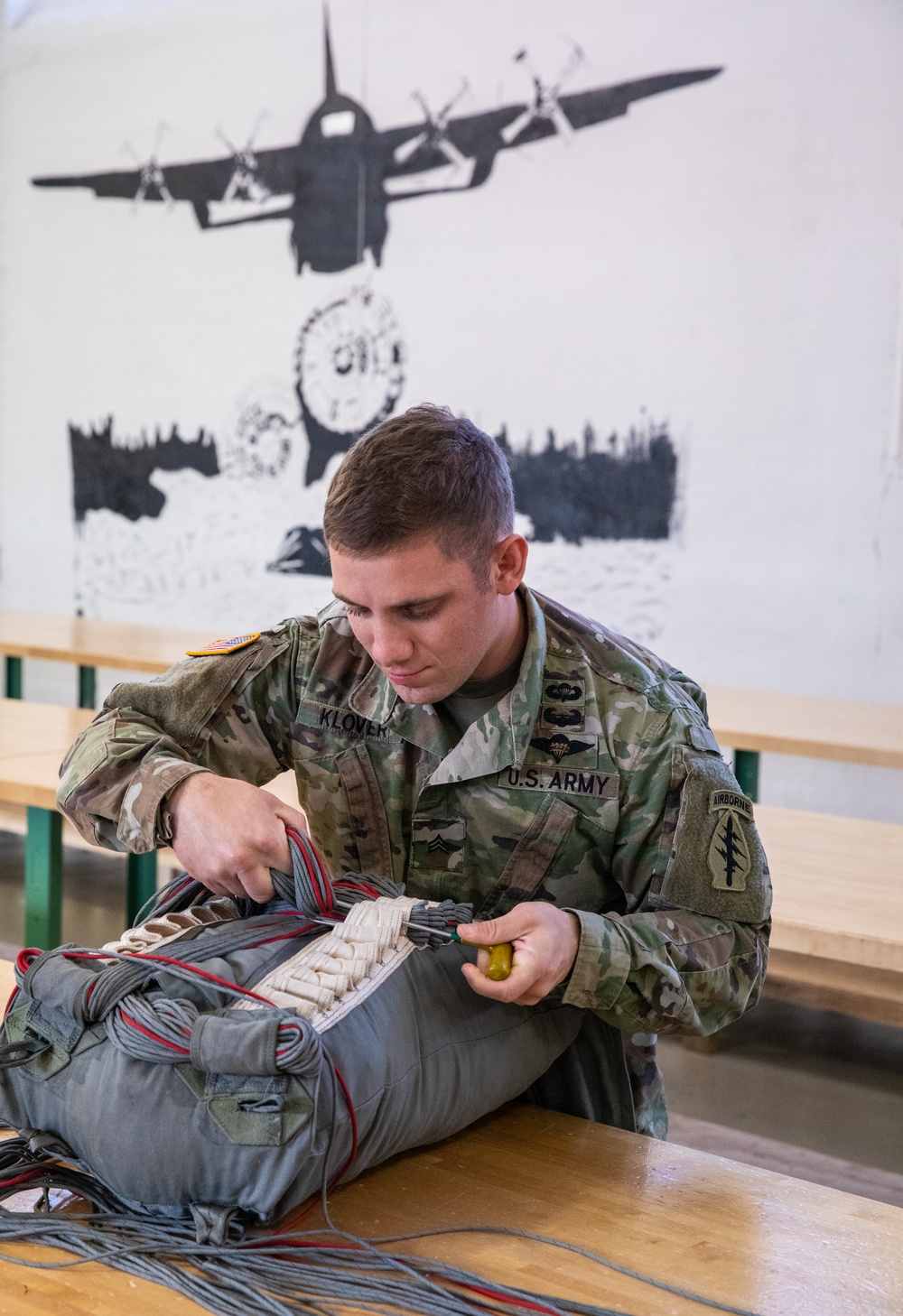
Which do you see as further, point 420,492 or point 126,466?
point 126,466

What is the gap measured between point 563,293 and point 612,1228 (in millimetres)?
3772

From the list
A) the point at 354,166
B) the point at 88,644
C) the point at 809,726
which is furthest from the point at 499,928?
the point at 354,166

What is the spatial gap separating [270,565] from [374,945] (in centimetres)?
406

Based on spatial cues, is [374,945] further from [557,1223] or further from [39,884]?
[39,884]

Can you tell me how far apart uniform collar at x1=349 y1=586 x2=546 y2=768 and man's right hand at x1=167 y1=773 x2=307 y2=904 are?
0.20 meters

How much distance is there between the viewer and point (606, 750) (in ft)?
4.14

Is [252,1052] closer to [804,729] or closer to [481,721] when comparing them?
[481,721]

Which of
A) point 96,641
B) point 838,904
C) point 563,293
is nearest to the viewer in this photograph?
point 838,904

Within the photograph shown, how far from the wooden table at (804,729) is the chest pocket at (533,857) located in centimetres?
173

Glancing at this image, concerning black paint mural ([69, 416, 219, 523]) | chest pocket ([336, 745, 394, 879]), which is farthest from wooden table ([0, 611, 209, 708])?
chest pocket ([336, 745, 394, 879])

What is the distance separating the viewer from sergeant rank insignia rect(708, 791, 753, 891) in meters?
1.18

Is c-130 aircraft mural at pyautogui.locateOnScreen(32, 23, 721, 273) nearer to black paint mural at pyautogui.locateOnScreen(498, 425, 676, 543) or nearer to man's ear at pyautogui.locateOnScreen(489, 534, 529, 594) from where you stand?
black paint mural at pyautogui.locateOnScreen(498, 425, 676, 543)

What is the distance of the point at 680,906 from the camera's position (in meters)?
1.19

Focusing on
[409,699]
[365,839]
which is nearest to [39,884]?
[365,839]
